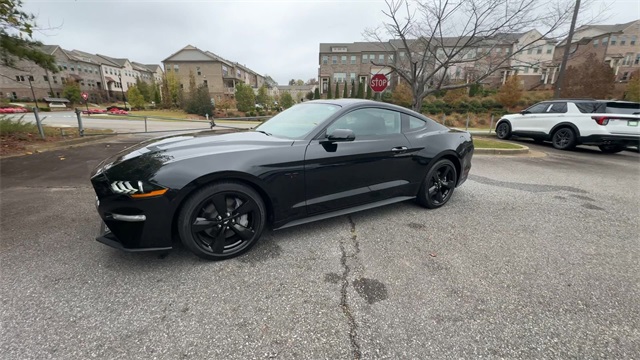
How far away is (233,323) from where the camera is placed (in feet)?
6.03

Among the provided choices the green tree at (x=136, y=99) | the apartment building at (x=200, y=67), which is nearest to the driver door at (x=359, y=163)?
the green tree at (x=136, y=99)

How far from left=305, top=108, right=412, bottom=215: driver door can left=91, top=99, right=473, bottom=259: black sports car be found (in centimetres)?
1

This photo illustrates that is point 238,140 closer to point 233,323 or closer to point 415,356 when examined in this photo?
point 233,323

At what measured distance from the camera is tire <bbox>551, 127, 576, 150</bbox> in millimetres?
8836

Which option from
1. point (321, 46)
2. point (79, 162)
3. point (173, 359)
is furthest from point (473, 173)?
point (321, 46)

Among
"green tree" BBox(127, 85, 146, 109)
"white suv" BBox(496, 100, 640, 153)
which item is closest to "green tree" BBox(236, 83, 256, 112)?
"green tree" BBox(127, 85, 146, 109)

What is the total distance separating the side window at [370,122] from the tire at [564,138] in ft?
28.7

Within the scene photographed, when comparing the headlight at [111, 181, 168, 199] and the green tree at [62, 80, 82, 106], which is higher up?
the green tree at [62, 80, 82, 106]

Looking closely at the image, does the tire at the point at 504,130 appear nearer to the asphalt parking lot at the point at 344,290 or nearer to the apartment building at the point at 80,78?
the asphalt parking lot at the point at 344,290

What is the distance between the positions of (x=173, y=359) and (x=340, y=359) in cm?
95

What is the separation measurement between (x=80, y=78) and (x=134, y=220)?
255 ft

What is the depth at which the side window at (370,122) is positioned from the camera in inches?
122

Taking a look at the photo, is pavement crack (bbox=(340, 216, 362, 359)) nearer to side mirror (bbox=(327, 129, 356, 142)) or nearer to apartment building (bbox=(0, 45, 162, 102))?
side mirror (bbox=(327, 129, 356, 142))

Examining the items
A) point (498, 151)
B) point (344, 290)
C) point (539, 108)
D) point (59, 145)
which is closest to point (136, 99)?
point (59, 145)
